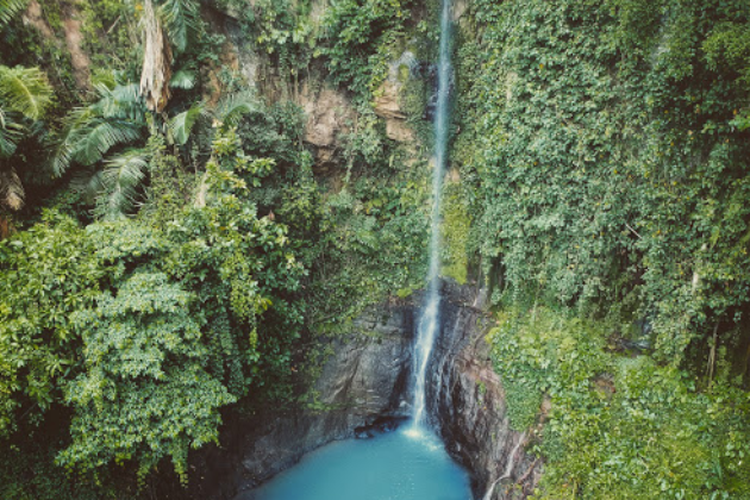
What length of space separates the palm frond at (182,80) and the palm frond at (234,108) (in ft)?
2.21

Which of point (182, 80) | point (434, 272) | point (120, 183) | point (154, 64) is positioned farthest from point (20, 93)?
point (434, 272)

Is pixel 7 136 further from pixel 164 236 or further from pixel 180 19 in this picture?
pixel 180 19

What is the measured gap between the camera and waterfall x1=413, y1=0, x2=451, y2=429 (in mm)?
10352

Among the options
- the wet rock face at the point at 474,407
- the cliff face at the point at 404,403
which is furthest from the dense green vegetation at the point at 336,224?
the cliff face at the point at 404,403

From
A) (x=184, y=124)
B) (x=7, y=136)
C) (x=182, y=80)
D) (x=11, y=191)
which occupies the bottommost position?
(x=11, y=191)

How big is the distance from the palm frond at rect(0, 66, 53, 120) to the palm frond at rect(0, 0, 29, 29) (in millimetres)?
1415

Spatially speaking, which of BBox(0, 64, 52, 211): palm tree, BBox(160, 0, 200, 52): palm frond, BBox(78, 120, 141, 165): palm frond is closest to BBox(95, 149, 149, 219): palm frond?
BBox(78, 120, 141, 165): palm frond

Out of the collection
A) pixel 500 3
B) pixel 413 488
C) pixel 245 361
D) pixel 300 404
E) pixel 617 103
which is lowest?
pixel 413 488

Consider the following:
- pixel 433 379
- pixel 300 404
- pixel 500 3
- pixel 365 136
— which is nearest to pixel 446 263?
pixel 433 379

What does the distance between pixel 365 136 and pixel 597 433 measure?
8.01 meters

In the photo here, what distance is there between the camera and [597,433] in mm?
6547

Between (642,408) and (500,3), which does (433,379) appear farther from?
(500,3)

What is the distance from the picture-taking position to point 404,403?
10734 millimetres

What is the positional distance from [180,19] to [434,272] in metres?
7.97
